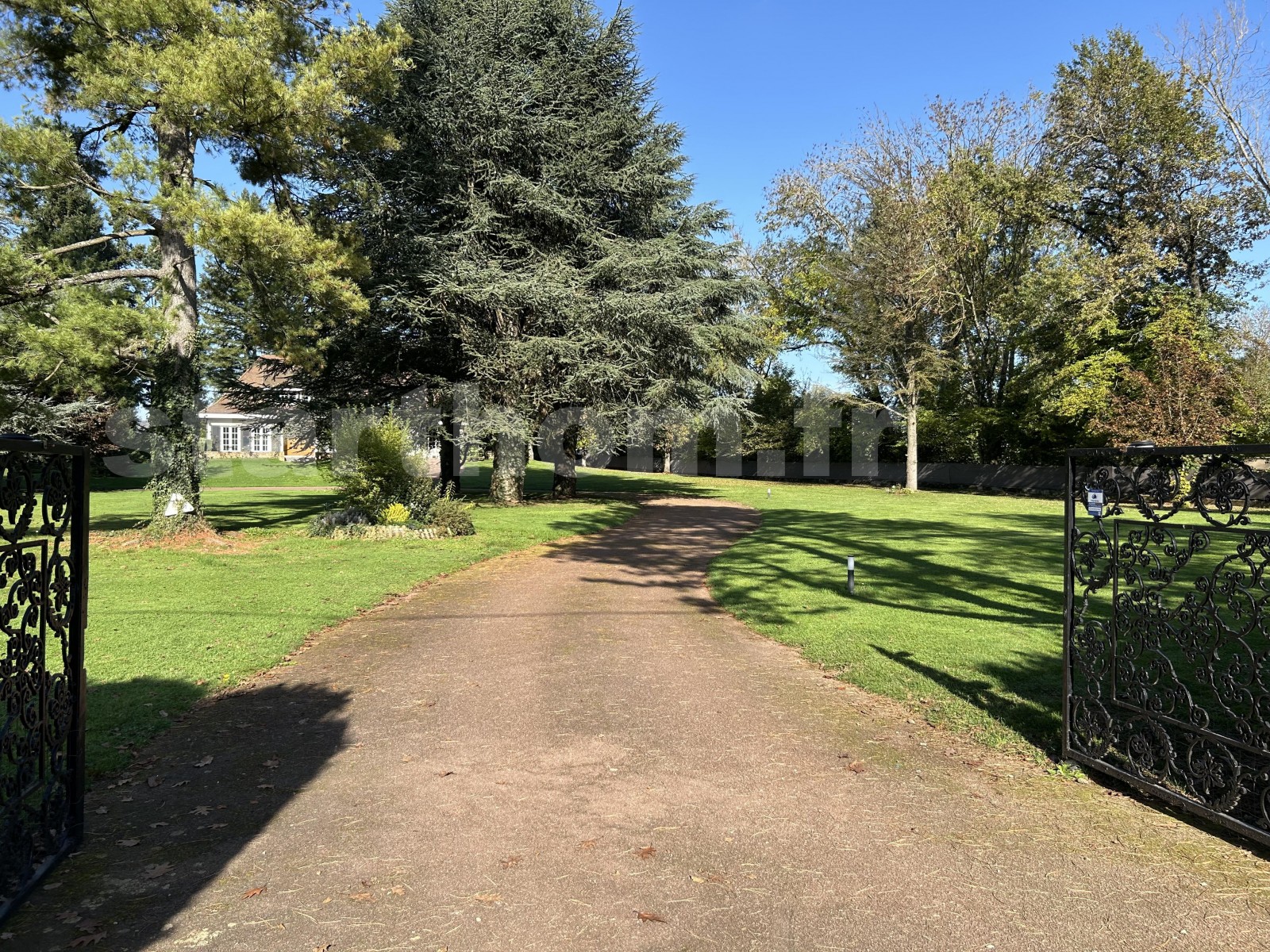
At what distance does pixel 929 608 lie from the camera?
29.6 ft

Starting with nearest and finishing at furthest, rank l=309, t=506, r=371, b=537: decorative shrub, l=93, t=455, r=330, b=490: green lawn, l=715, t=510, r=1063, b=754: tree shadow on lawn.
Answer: l=715, t=510, r=1063, b=754: tree shadow on lawn < l=309, t=506, r=371, b=537: decorative shrub < l=93, t=455, r=330, b=490: green lawn

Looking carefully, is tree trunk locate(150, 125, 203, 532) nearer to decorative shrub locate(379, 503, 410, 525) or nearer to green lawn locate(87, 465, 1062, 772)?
green lawn locate(87, 465, 1062, 772)

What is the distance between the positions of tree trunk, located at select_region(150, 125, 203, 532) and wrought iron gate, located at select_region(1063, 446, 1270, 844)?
14461mm

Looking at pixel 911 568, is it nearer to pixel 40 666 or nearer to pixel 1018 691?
pixel 1018 691

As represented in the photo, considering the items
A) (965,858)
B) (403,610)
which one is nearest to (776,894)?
(965,858)

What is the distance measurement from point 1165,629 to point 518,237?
1940 centimetres

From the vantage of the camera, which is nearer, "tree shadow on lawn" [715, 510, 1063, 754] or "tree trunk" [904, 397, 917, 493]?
"tree shadow on lawn" [715, 510, 1063, 754]

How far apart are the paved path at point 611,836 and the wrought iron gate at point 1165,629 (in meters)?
0.29

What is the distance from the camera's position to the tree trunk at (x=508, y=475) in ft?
73.7

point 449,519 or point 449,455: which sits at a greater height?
point 449,455

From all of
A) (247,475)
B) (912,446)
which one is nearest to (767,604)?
(912,446)

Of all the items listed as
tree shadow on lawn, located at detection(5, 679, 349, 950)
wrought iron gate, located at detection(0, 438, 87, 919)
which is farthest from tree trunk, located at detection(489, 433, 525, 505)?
wrought iron gate, located at detection(0, 438, 87, 919)

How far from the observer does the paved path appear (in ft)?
9.38

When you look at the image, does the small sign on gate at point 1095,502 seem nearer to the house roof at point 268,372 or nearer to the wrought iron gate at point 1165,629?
the wrought iron gate at point 1165,629
